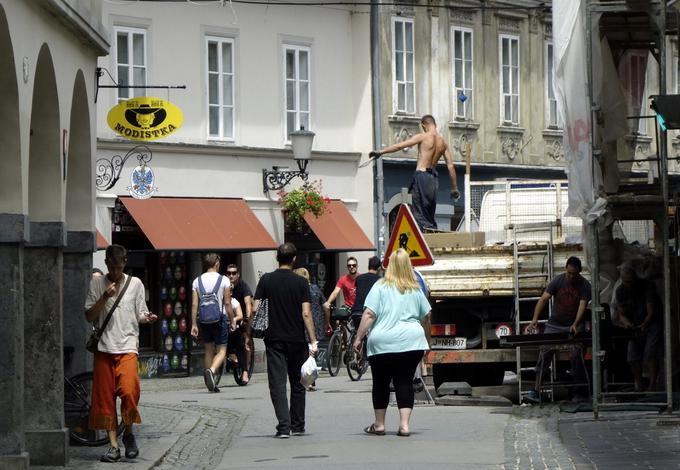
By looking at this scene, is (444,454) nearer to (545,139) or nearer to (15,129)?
(15,129)

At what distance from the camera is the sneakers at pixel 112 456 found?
46.4 feet

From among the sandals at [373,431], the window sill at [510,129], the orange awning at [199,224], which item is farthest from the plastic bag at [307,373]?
the window sill at [510,129]

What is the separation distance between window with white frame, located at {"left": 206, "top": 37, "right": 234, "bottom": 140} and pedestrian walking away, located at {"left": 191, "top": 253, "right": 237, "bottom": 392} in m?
9.21

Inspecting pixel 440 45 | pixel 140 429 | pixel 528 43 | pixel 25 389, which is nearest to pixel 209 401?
pixel 140 429

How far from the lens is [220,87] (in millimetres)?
33219

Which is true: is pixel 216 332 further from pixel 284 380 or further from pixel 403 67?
pixel 403 67


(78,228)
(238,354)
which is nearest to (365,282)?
(238,354)

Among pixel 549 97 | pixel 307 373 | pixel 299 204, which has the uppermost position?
pixel 549 97

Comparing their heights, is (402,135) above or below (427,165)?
above

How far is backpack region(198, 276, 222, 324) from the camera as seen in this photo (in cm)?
2388

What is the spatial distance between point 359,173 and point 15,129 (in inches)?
909

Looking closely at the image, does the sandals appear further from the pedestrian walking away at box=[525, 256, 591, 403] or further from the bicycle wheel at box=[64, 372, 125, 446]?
the pedestrian walking away at box=[525, 256, 591, 403]

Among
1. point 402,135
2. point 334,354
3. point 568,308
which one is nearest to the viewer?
point 568,308

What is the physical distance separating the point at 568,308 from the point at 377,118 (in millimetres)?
15755
